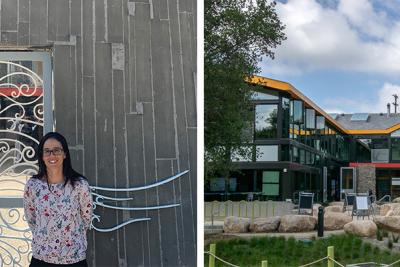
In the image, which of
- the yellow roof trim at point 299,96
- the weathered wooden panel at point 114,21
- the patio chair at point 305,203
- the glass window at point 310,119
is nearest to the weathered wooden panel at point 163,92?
the weathered wooden panel at point 114,21

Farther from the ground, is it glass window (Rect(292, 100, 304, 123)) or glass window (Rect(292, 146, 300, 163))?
glass window (Rect(292, 100, 304, 123))

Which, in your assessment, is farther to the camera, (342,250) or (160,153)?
(342,250)

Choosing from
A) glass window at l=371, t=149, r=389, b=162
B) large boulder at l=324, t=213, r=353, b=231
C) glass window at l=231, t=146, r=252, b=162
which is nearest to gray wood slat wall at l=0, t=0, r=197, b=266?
glass window at l=231, t=146, r=252, b=162

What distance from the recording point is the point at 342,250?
8602mm

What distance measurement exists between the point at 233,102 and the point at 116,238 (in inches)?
152

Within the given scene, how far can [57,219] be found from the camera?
3.41 metres

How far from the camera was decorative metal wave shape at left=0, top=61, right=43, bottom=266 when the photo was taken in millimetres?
4906

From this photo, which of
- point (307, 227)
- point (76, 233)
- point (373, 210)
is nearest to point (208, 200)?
point (307, 227)

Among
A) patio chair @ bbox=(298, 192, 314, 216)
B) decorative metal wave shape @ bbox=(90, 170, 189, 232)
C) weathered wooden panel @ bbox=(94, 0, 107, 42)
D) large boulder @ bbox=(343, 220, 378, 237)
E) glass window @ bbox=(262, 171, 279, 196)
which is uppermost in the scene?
weathered wooden panel @ bbox=(94, 0, 107, 42)

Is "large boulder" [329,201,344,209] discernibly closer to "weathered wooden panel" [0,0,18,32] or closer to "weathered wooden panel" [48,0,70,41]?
"weathered wooden panel" [48,0,70,41]

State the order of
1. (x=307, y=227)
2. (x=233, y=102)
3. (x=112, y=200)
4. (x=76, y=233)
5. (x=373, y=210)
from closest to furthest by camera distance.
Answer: (x=76, y=233) < (x=112, y=200) < (x=233, y=102) < (x=307, y=227) < (x=373, y=210)

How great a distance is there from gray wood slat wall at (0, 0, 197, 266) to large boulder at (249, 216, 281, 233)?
5.33m

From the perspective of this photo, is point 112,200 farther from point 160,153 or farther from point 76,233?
point 76,233

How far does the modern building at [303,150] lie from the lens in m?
10.5
